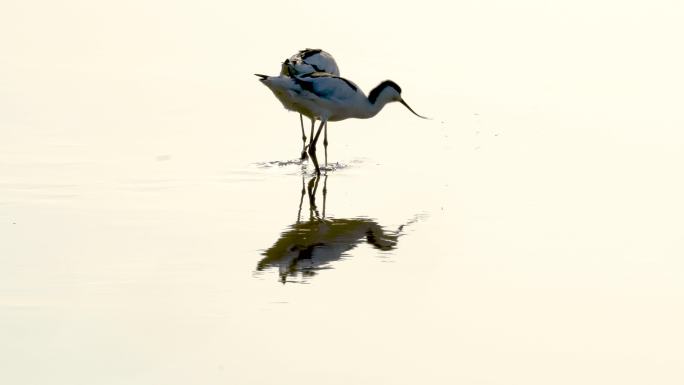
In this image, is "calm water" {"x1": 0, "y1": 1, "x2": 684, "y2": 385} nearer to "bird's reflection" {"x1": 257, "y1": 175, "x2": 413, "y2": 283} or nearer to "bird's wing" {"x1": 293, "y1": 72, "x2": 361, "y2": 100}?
"bird's reflection" {"x1": 257, "y1": 175, "x2": 413, "y2": 283}

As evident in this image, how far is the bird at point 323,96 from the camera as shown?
50.1ft

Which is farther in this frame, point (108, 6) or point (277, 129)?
point (108, 6)

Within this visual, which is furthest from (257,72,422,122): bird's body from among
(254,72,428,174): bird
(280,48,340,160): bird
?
(280,48,340,160): bird

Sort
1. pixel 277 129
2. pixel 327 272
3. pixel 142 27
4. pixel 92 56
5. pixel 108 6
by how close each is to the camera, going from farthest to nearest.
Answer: pixel 108 6 < pixel 142 27 < pixel 92 56 < pixel 277 129 < pixel 327 272

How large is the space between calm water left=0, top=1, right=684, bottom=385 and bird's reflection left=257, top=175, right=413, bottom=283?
39 mm

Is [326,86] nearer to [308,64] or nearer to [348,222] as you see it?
[308,64]

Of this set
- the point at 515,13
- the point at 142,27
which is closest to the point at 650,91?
the point at 515,13

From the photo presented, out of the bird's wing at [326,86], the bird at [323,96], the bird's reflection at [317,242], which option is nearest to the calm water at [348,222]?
the bird's reflection at [317,242]

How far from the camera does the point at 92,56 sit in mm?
23750

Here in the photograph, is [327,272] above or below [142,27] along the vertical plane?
below

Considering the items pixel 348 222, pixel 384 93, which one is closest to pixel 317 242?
pixel 348 222

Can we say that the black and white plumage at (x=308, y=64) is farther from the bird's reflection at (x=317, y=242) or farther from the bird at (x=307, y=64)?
the bird's reflection at (x=317, y=242)

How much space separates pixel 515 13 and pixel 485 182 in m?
14.3

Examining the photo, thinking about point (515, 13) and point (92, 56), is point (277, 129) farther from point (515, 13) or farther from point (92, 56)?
point (515, 13)
